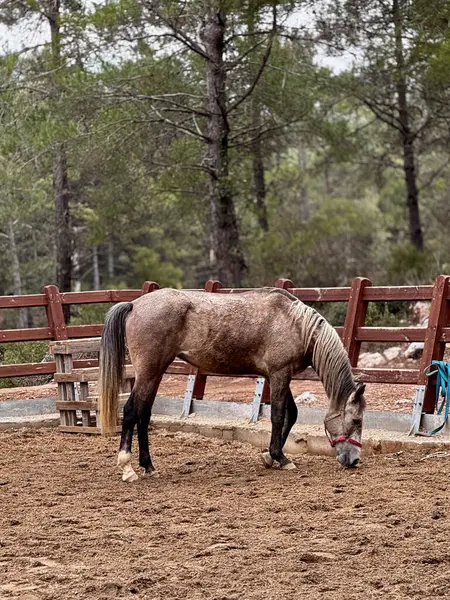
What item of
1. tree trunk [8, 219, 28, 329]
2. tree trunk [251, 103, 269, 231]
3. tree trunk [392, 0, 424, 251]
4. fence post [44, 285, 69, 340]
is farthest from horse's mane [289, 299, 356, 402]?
tree trunk [8, 219, 28, 329]

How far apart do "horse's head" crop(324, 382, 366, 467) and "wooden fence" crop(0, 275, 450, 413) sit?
0.54 metres

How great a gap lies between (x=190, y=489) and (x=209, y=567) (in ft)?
6.41

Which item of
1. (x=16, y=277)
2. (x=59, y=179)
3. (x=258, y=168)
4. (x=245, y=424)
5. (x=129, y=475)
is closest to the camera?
(x=129, y=475)

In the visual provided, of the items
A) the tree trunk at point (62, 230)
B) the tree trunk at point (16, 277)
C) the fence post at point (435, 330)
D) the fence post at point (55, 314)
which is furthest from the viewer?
the tree trunk at point (16, 277)

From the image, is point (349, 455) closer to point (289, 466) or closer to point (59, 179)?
point (289, 466)

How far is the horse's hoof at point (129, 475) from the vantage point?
21.4 feet

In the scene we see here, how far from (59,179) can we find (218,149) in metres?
3.67

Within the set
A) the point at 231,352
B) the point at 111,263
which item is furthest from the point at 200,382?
the point at 111,263

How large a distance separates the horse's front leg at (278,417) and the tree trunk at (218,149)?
8263 millimetres

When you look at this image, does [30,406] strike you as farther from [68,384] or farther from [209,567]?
[209,567]

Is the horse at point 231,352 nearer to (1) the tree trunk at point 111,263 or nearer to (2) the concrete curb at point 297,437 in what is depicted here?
(2) the concrete curb at point 297,437

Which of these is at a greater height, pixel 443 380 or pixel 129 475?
pixel 443 380

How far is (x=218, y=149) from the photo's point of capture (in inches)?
590

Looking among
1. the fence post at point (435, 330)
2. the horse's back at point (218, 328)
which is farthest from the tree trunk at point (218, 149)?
the horse's back at point (218, 328)
